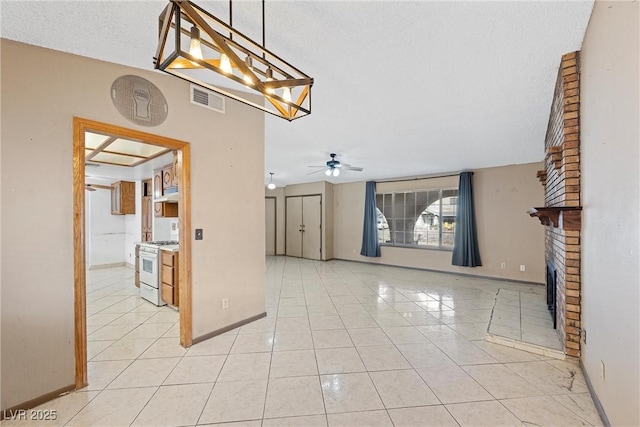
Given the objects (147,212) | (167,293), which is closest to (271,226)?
(147,212)

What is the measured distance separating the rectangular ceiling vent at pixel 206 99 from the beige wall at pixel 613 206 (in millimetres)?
2928

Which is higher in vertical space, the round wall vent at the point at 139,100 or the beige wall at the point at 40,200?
the round wall vent at the point at 139,100

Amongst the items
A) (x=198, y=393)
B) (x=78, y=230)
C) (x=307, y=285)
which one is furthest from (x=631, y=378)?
(x=307, y=285)

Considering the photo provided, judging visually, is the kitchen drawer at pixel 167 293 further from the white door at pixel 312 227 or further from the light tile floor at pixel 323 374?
the white door at pixel 312 227

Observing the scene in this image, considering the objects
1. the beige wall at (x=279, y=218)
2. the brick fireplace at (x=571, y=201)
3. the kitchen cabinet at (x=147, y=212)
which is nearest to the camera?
the brick fireplace at (x=571, y=201)

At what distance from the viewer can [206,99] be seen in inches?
106

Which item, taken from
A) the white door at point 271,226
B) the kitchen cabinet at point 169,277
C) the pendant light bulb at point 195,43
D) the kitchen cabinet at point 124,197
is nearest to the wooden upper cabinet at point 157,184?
the kitchen cabinet at point 169,277

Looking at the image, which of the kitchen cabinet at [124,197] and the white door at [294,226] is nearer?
the kitchen cabinet at [124,197]

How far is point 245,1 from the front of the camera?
1529mm

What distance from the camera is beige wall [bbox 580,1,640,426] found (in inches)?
48.4

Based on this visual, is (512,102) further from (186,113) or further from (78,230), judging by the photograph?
(78,230)

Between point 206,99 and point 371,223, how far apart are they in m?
5.37

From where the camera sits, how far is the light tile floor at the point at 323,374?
172 cm

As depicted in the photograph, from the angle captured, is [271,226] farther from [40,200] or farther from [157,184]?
[40,200]
